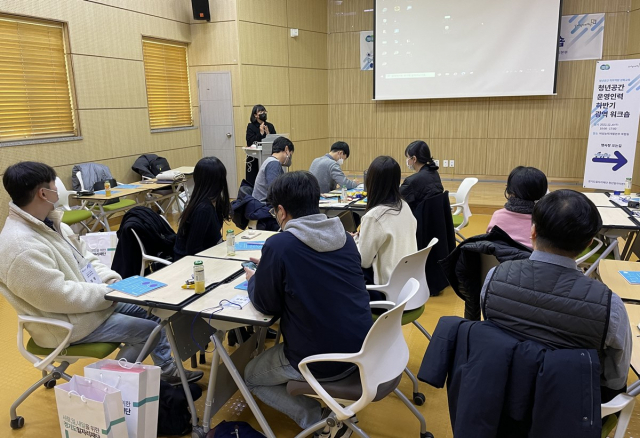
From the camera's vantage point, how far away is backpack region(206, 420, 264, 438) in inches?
89.9

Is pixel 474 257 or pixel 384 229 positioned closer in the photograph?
pixel 474 257

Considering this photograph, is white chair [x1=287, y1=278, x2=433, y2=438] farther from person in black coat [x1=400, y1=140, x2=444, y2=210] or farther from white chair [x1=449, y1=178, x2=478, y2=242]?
white chair [x1=449, y1=178, x2=478, y2=242]

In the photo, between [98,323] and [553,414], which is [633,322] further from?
[98,323]

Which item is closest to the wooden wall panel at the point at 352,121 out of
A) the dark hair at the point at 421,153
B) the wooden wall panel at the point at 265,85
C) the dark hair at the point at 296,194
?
the wooden wall panel at the point at 265,85

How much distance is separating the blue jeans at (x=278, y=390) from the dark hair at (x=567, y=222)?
1237 mm

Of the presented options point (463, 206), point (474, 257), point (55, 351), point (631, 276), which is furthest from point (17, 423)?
point (463, 206)

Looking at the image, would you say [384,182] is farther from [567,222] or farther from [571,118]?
[571,118]

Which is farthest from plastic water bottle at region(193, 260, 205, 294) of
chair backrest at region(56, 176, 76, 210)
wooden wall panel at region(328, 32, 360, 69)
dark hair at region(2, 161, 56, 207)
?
wooden wall panel at region(328, 32, 360, 69)

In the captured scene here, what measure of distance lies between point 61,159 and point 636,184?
8309 mm

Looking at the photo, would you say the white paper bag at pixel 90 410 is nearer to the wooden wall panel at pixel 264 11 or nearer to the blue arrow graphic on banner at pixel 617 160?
the wooden wall panel at pixel 264 11

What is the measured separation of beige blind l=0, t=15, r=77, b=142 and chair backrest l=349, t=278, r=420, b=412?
211 inches

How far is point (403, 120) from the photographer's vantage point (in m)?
9.26

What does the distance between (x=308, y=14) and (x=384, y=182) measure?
23.0ft

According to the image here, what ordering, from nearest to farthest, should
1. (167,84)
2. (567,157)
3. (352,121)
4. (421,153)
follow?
1. (421,153)
2. (167,84)
3. (567,157)
4. (352,121)
